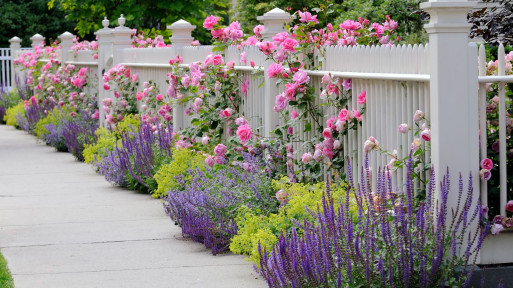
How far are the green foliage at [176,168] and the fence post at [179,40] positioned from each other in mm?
1491

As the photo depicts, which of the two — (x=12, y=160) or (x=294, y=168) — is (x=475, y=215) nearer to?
(x=294, y=168)

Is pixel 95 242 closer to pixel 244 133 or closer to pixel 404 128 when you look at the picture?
pixel 244 133

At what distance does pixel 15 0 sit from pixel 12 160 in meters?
22.0

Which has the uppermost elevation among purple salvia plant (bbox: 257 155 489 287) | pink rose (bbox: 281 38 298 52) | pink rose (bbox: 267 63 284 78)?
pink rose (bbox: 281 38 298 52)

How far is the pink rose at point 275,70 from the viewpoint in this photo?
7062 millimetres

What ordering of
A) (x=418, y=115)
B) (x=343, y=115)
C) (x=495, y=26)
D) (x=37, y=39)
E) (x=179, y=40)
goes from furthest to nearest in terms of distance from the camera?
1. (x=37, y=39)
2. (x=179, y=40)
3. (x=495, y=26)
4. (x=343, y=115)
5. (x=418, y=115)

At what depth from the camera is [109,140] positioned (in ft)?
→ 38.2

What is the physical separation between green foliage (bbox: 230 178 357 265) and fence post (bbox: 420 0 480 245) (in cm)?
79

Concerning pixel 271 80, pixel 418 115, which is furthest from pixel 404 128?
pixel 271 80

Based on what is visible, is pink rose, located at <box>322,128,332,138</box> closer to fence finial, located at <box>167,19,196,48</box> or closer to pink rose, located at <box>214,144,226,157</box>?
pink rose, located at <box>214,144,226,157</box>

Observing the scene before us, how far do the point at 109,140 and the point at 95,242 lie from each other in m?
4.63

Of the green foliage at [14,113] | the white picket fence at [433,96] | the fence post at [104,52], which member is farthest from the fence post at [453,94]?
the green foliage at [14,113]

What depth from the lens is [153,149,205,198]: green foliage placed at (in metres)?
8.50

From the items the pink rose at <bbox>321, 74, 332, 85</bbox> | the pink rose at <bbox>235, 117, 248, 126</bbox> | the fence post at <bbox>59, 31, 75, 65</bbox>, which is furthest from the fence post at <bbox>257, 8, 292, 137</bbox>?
the fence post at <bbox>59, 31, 75, 65</bbox>
